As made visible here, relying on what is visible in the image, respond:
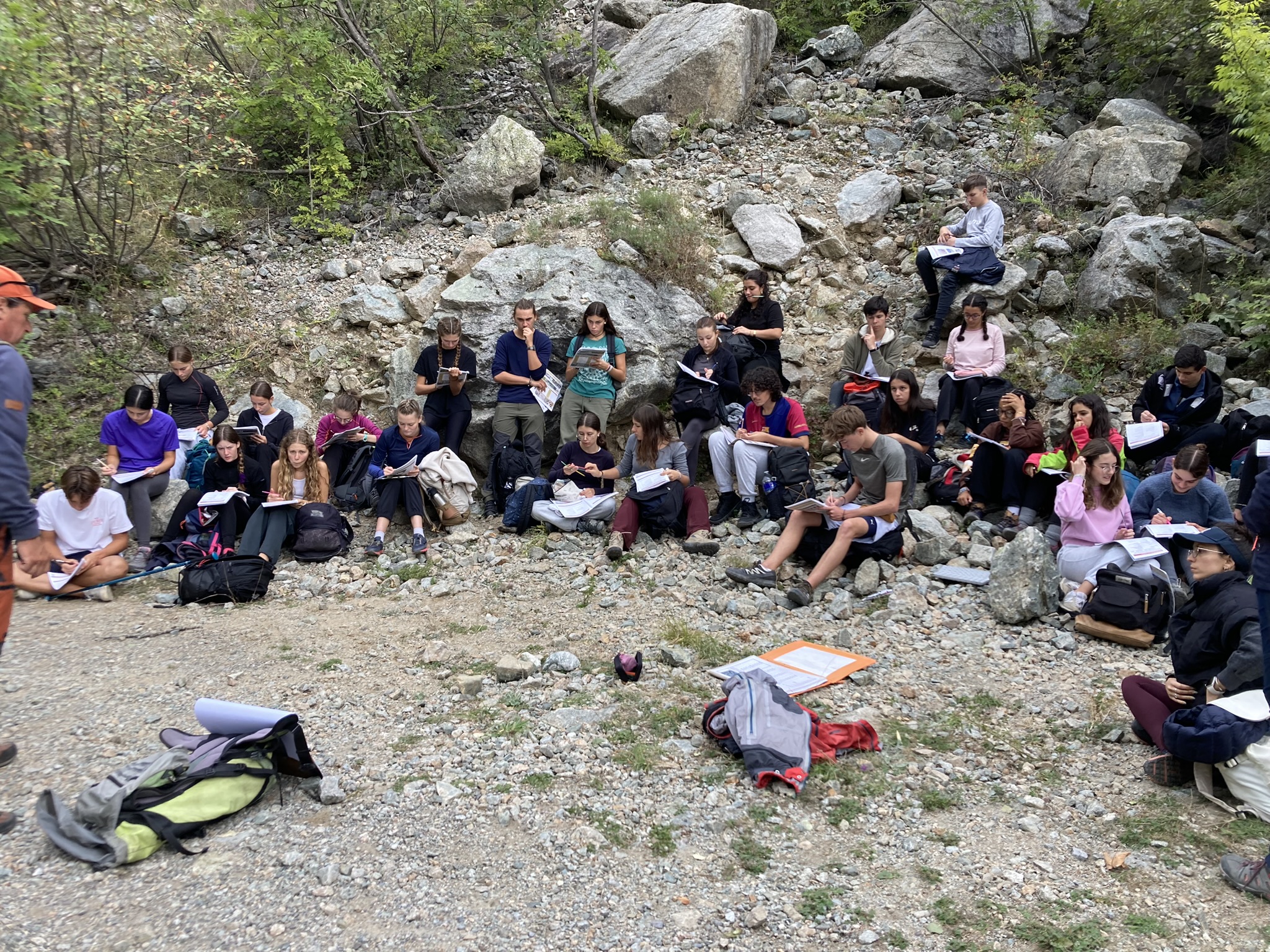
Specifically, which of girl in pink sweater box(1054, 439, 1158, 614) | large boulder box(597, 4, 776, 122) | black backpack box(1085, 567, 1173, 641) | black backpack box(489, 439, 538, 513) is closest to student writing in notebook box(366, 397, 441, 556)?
black backpack box(489, 439, 538, 513)

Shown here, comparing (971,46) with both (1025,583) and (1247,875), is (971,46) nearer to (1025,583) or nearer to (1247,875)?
(1025,583)

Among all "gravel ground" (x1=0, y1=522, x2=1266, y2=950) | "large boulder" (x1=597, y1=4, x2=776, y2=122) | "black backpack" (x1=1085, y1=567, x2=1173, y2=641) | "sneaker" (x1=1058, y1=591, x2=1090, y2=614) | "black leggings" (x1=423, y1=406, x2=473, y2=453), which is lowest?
"gravel ground" (x1=0, y1=522, x2=1266, y2=950)

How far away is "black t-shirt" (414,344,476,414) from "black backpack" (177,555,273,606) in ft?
8.63

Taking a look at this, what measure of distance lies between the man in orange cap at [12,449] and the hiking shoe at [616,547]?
4.16 meters

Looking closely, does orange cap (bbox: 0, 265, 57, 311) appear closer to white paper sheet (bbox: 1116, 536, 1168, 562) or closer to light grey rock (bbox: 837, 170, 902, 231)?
white paper sheet (bbox: 1116, 536, 1168, 562)

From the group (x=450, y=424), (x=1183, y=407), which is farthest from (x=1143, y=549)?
(x=450, y=424)

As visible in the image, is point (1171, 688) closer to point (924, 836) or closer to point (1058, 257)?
point (924, 836)

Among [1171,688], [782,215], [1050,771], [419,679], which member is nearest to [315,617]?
[419,679]

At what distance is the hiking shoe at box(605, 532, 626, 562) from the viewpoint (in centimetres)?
744

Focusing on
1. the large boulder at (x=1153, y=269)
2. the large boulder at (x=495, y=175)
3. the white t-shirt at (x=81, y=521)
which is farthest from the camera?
the large boulder at (x=495, y=175)

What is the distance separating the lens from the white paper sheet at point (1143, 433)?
746cm

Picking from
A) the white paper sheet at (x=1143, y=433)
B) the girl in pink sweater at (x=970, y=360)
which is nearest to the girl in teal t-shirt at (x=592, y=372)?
the girl in pink sweater at (x=970, y=360)

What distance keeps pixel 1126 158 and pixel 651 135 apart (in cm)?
619

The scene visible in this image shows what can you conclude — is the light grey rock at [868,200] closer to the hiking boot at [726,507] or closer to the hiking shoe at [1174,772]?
the hiking boot at [726,507]
